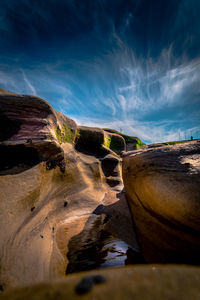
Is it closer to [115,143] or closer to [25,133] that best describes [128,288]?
[25,133]

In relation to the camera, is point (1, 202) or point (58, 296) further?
point (1, 202)

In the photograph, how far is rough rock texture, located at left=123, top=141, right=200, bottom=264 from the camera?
5.79 ft

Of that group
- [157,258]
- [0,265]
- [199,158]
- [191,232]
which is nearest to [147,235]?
[157,258]

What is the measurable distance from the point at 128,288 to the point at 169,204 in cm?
184

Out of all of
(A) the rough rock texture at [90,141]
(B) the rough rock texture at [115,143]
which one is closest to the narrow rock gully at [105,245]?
(A) the rough rock texture at [90,141]

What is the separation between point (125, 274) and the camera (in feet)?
2.09

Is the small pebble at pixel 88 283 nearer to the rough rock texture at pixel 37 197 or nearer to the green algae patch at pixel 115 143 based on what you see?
the rough rock texture at pixel 37 197

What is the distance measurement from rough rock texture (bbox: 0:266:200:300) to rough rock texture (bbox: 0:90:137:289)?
1.58 m

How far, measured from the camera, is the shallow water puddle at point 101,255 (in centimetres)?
205

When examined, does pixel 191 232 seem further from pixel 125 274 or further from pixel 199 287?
pixel 125 274

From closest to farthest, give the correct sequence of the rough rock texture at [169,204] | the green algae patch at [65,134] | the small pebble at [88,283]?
the small pebble at [88,283] → the rough rock texture at [169,204] → the green algae patch at [65,134]

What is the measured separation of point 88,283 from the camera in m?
0.54

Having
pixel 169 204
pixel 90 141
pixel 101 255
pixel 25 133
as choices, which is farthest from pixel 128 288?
pixel 90 141

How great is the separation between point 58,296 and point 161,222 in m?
2.29
